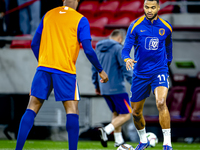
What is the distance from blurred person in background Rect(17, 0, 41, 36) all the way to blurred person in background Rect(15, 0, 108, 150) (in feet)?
16.1

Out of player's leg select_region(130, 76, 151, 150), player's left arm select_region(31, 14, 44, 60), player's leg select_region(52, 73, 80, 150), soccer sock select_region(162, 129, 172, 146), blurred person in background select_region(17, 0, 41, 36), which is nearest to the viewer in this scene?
player's leg select_region(52, 73, 80, 150)

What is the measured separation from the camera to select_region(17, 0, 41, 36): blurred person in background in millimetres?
8469

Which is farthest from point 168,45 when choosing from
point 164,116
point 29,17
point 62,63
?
point 29,17

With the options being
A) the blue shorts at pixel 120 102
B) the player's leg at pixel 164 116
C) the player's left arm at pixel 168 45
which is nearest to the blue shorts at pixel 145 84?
the player's leg at pixel 164 116

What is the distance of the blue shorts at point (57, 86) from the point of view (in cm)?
356

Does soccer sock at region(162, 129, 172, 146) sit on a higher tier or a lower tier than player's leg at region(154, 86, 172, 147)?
lower

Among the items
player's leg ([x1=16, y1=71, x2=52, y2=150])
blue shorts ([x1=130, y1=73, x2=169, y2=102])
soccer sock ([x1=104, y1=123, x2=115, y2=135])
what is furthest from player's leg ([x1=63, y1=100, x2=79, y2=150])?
soccer sock ([x1=104, y1=123, x2=115, y2=135])

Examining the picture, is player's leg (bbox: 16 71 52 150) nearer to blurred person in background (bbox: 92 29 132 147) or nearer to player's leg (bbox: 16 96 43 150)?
player's leg (bbox: 16 96 43 150)

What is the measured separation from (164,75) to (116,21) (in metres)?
6.42

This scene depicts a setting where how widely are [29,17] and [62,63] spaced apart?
531 cm

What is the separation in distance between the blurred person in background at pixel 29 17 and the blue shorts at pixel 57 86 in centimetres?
503

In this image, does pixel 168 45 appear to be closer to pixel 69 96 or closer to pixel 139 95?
pixel 139 95

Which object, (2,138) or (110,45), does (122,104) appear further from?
(2,138)

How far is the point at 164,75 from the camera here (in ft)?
14.9
